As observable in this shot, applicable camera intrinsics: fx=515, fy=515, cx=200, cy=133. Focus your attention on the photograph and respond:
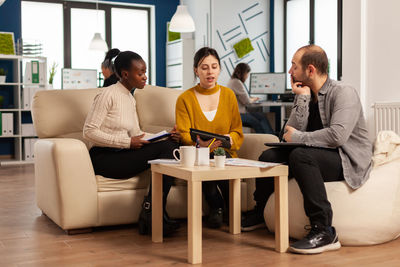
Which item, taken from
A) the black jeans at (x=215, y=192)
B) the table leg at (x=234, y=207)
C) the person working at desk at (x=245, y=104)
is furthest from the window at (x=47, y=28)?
the table leg at (x=234, y=207)

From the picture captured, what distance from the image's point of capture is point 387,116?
4.29 m

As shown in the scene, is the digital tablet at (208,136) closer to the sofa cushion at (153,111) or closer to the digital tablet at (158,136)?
the digital tablet at (158,136)

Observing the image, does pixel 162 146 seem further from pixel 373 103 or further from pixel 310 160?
pixel 373 103

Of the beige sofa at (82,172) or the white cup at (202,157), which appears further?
the beige sofa at (82,172)

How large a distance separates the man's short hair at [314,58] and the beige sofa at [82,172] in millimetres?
702

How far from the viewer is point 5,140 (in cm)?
709

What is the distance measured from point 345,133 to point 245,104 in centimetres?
435

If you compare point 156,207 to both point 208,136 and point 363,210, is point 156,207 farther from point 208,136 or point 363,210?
point 363,210

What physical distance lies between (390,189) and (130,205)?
133 centimetres

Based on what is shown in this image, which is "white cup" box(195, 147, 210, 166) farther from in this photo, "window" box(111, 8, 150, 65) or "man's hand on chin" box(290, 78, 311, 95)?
"window" box(111, 8, 150, 65)

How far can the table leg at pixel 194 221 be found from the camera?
6.88ft

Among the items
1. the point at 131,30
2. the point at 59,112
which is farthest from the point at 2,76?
the point at 59,112

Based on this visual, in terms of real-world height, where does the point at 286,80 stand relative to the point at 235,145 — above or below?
above

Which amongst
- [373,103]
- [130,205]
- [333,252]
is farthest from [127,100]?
[373,103]
